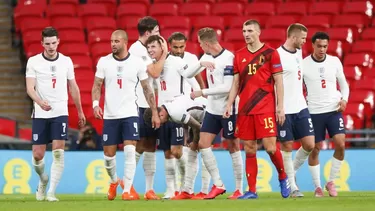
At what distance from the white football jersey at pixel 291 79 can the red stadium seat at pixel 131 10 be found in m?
10.0

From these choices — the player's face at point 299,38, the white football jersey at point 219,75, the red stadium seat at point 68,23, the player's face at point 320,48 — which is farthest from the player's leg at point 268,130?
the red stadium seat at point 68,23

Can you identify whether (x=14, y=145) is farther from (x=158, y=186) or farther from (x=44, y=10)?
(x=44, y=10)

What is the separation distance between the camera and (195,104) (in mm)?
17219

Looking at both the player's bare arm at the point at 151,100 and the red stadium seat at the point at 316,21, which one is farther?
the red stadium seat at the point at 316,21

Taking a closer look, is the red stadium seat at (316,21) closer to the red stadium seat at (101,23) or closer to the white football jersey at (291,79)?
the red stadium seat at (101,23)

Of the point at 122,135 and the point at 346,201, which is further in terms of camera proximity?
the point at 122,135

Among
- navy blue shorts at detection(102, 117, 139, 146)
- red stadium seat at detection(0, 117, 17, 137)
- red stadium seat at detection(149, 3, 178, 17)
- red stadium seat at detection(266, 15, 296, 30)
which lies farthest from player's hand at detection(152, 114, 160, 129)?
red stadium seat at detection(149, 3, 178, 17)

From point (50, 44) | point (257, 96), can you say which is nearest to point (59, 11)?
point (50, 44)

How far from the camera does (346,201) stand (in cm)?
1538

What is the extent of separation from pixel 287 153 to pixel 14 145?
21.4ft

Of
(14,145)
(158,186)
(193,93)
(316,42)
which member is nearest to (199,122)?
(193,93)

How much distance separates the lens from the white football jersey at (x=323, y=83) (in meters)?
17.6

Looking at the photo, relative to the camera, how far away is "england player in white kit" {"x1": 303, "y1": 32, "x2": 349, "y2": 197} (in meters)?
Answer: 17.6

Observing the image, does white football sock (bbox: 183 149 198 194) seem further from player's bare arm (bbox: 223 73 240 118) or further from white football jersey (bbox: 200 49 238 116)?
player's bare arm (bbox: 223 73 240 118)
